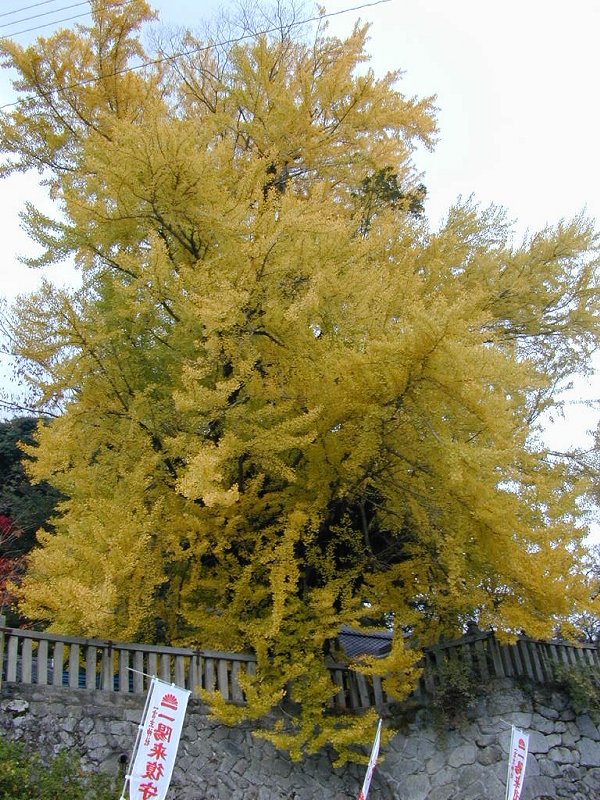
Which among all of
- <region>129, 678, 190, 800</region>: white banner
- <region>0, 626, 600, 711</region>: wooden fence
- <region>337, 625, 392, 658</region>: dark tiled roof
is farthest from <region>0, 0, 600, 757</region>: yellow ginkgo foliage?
<region>337, 625, 392, 658</region>: dark tiled roof

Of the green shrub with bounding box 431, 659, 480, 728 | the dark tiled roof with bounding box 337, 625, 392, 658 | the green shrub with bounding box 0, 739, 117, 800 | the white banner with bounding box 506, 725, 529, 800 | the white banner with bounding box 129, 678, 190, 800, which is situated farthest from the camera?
the dark tiled roof with bounding box 337, 625, 392, 658

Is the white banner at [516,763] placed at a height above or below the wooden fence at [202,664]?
below

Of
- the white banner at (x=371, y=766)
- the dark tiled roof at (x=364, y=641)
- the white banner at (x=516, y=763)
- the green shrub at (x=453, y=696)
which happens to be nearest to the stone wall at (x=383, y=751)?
the green shrub at (x=453, y=696)

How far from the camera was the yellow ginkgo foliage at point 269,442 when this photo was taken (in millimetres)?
5961

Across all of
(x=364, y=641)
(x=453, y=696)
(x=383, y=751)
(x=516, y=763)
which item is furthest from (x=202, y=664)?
(x=364, y=641)

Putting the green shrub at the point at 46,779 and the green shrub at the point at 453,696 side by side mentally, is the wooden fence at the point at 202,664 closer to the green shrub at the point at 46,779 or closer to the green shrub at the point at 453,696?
the green shrub at the point at 453,696

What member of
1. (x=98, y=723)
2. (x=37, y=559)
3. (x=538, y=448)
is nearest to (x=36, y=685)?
(x=98, y=723)

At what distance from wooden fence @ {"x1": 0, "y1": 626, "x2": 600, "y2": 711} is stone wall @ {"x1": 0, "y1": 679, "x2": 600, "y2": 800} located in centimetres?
14

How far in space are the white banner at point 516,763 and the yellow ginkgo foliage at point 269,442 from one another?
1003 millimetres

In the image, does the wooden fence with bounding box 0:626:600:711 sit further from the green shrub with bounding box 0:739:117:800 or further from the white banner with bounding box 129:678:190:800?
the white banner with bounding box 129:678:190:800

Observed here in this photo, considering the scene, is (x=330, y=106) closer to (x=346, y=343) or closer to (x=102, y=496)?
(x=346, y=343)

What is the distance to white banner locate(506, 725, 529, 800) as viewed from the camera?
613cm

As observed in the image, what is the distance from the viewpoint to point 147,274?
6754 mm

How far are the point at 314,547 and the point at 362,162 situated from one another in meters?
5.59
